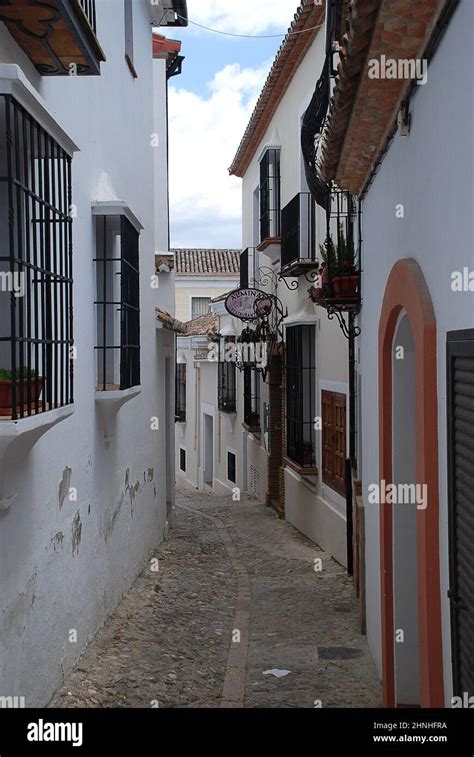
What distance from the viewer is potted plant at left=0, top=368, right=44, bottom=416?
13.6 ft

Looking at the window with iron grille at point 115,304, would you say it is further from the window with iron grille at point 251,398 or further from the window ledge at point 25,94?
the window with iron grille at point 251,398

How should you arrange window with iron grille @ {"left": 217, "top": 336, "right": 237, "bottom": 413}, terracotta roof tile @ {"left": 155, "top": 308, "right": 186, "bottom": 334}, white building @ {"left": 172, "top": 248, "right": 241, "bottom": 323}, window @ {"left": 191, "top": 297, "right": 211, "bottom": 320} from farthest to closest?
window @ {"left": 191, "top": 297, "right": 211, "bottom": 320}
white building @ {"left": 172, "top": 248, "right": 241, "bottom": 323}
window with iron grille @ {"left": 217, "top": 336, "right": 237, "bottom": 413}
terracotta roof tile @ {"left": 155, "top": 308, "right": 186, "bottom": 334}

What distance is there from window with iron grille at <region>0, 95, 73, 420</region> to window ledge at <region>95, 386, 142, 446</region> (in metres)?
1.71

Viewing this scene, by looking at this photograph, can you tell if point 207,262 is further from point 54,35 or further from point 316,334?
point 54,35

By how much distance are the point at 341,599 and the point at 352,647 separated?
1742 millimetres

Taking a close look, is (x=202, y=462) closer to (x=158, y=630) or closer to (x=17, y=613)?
(x=158, y=630)

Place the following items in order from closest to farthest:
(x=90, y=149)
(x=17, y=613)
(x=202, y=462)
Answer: (x=17, y=613) → (x=90, y=149) → (x=202, y=462)

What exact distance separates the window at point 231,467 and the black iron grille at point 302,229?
1026 cm

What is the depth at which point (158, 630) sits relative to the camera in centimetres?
783

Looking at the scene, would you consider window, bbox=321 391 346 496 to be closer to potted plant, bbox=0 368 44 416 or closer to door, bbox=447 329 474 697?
potted plant, bbox=0 368 44 416

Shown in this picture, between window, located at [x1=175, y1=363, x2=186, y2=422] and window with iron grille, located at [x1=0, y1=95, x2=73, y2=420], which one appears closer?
window with iron grille, located at [x1=0, y1=95, x2=73, y2=420]

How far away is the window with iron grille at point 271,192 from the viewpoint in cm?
1548

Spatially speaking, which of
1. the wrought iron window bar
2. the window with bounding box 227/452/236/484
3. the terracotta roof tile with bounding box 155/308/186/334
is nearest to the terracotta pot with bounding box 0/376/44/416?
the terracotta roof tile with bounding box 155/308/186/334
